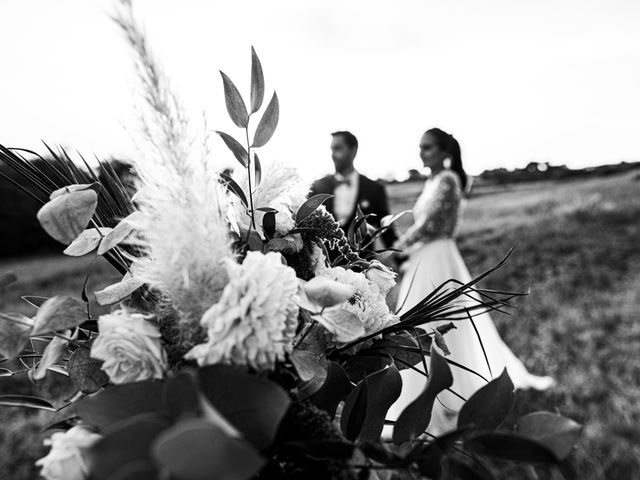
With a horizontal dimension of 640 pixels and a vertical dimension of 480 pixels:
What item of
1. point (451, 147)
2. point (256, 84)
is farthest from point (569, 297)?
point (256, 84)

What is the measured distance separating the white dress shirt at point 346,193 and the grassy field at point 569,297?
1722mm

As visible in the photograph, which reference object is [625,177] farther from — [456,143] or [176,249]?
[176,249]

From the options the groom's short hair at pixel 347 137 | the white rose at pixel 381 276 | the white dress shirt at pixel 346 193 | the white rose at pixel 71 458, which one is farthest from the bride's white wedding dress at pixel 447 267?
the white rose at pixel 71 458

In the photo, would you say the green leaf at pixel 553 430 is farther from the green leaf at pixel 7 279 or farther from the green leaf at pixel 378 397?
the green leaf at pixel 7 279

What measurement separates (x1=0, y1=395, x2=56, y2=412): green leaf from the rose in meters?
0.21

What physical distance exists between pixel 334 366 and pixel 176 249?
23 centimetres

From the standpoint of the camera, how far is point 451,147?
387cm

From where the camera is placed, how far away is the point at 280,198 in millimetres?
647

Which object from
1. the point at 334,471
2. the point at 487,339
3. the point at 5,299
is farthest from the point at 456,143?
the point at 5,299

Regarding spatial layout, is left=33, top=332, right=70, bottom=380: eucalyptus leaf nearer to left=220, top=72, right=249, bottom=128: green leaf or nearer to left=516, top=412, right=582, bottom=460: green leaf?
left=220, top=72, right=249, bottom=128: green leaf

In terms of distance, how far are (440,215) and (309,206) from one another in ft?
11.0

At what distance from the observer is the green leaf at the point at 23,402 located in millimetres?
595

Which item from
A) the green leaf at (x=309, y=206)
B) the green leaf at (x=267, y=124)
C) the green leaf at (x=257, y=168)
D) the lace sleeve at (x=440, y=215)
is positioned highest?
the green leaf at (x=267, y=124)

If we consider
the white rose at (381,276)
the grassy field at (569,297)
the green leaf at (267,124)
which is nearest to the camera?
the green leaf at (267,124)
